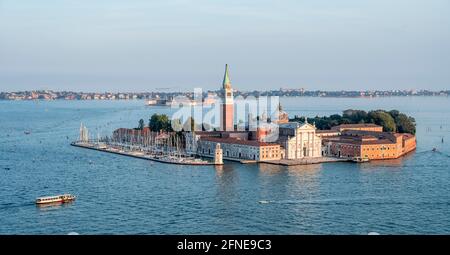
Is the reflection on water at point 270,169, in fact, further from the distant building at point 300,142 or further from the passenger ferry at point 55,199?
the passenger ferry at point 55,199

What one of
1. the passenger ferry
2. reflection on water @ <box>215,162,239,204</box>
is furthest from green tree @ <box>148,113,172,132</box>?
the passenger ferry

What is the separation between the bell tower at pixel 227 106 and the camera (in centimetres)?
1858

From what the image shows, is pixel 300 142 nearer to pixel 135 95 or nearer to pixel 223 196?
pixel 223 196

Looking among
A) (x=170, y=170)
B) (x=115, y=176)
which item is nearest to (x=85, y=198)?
(x=115, y=176)

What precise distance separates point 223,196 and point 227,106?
10313mm

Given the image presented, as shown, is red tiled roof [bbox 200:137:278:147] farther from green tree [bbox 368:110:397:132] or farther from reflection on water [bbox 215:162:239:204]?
green tree [bbox 368:110:397:132]

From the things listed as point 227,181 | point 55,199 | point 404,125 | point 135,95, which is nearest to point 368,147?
point 227,181

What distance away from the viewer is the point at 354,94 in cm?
7750

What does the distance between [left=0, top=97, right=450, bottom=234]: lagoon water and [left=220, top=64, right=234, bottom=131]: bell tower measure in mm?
5083

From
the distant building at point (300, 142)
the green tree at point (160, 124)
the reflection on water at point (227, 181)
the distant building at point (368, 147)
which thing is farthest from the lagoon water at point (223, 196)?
the green tree at point (160, 124)

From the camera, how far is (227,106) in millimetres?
18812

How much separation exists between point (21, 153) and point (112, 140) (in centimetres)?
380
